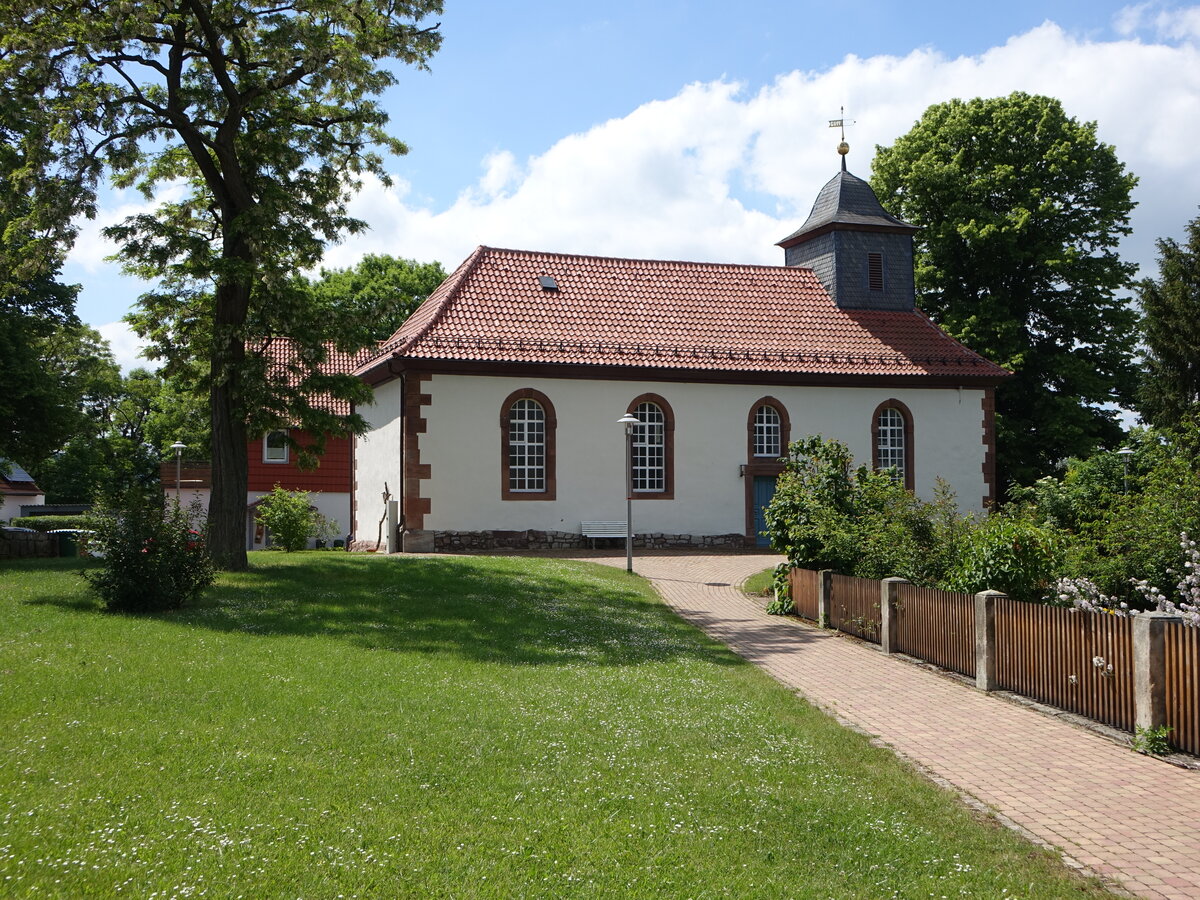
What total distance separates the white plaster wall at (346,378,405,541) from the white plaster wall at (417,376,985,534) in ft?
4.93

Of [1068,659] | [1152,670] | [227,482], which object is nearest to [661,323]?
[227,482]

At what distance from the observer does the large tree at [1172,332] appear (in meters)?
37.6

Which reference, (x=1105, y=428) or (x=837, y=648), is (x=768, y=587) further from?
(x=1105, y=428)

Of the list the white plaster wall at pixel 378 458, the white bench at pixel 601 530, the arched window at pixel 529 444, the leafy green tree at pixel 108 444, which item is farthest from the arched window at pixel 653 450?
the leafy green tree at pixel 108 444

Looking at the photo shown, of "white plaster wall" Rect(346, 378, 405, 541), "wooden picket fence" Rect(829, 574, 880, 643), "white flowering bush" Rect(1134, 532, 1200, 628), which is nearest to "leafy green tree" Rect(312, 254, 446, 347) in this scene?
"white plaster wall" Rect(346, 378, 405, 541)

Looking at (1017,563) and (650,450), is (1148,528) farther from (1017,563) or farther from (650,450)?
(650,450)

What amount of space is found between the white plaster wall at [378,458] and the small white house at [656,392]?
0.13 m

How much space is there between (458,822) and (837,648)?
8932 mm

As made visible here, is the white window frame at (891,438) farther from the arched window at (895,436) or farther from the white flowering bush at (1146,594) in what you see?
the white flowering bush at (1146,594)

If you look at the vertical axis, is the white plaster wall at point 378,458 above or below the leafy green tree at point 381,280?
below

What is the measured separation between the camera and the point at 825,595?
16203mm

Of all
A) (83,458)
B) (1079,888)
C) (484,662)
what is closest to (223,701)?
(484,662)

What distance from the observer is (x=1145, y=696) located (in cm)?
872

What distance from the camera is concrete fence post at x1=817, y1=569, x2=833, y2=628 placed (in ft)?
52.9
